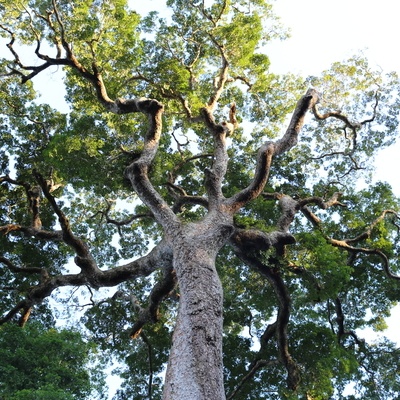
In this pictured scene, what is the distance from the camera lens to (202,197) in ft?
37.3

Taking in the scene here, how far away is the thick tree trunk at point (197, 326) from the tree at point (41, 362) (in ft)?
10.8

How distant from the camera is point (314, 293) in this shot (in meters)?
10.1

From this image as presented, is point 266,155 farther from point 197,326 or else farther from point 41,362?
point 41,362

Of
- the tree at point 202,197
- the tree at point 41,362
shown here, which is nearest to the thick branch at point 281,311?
the tree at point 202,197

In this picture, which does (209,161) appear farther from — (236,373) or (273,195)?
(236,373)

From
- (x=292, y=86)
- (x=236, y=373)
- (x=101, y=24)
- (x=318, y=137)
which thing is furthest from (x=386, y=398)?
(x=101, y=24)

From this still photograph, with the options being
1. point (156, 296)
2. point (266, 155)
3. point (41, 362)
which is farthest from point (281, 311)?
point (41, 362)

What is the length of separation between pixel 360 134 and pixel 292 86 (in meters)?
2.80

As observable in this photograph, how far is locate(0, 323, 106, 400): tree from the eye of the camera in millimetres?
8836

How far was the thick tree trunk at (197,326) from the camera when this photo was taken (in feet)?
17.7

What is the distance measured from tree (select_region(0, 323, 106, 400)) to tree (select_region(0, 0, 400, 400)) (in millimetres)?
1073

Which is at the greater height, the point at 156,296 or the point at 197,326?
the point at 156,296

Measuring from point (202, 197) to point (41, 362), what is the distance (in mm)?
5119

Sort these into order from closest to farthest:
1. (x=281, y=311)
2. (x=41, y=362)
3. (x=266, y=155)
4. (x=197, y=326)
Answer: (x=197, y=326) → (x=41, y=362) → (x=266, y=155) → (x=281, y=311)
